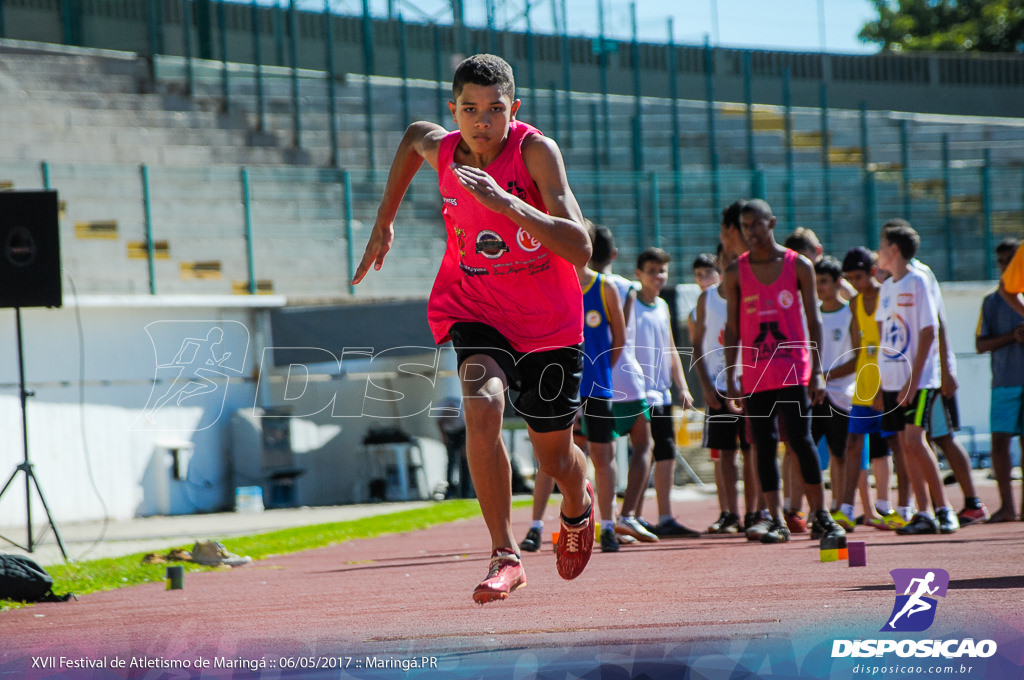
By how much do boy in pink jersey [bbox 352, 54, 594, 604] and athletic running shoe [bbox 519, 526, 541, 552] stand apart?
10.4ft

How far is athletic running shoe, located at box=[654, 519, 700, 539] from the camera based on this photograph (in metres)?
9.09

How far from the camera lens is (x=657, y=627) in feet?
14.0

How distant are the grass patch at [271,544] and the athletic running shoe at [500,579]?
316 centimetres

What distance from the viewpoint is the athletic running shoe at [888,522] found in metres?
8.67

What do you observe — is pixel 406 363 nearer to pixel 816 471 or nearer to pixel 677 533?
pixel 677 533

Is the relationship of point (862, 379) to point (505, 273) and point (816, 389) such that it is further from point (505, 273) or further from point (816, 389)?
point (505, 273)

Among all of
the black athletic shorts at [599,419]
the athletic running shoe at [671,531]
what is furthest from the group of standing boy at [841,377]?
the black athletic shorts at [599,419]

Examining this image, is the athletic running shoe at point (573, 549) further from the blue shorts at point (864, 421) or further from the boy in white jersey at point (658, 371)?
the blue shorts at point (864, 421)

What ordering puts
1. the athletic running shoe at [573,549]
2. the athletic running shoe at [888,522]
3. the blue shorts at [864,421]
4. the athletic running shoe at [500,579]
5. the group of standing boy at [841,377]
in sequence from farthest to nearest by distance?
the blue shorts at [864,421], the athletic running shoe at [888,522], the group of standing boy at [841,377], the athletic running shoe at [573,549], the athletic running shoe at [500,579]

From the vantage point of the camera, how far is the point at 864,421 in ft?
29.8

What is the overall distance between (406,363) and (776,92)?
18276 mm

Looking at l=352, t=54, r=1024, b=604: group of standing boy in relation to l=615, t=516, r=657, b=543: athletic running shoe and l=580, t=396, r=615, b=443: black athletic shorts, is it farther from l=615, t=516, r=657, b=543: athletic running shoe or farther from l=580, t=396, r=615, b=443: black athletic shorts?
l=615, t=516, r=657, b=543: athletic running shoe

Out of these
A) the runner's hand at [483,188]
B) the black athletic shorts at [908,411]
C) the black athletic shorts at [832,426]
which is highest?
the runner's hand at [483,188]

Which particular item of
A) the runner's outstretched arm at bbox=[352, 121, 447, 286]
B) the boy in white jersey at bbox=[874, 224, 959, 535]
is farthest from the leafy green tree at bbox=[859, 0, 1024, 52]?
the runner's outstretched arm at bbox=[352, 121, 447, 286]
